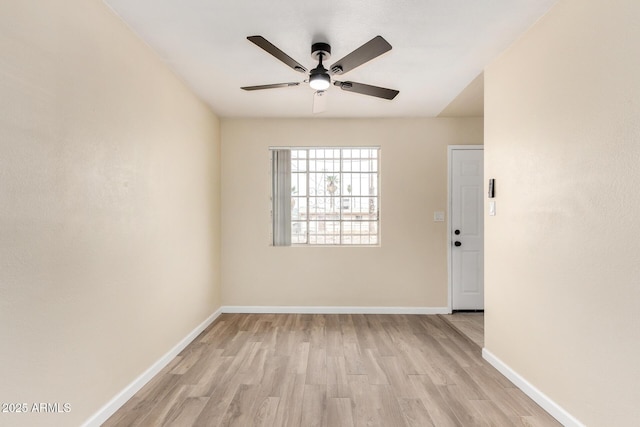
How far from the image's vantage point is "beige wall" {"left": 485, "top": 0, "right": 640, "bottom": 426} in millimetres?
1560

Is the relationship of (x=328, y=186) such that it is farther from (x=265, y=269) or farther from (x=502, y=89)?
(x=502, y=89)

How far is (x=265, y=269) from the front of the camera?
430 cm

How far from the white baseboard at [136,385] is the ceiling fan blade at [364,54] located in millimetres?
2647

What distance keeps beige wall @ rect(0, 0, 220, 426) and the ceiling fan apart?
94 cm

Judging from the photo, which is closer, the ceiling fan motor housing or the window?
the ceiling fan motor housing

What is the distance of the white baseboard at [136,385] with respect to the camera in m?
1.94

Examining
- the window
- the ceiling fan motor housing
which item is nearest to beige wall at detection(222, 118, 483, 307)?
the window

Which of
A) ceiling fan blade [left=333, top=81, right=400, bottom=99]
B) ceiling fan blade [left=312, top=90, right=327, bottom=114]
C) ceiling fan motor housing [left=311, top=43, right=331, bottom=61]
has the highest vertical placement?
ceiling fan motor housing [left=311, top=43, right=331, bottom=61]

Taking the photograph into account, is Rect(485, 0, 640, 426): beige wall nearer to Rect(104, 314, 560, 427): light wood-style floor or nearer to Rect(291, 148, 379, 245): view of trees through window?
Rect(104, 314, 560, 427): light wood-style floor

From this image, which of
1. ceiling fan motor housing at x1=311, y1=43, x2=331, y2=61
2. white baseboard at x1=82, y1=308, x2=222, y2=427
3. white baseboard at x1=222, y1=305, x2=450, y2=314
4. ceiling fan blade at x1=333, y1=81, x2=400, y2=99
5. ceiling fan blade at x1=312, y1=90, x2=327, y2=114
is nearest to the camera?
white baseboard at x1=82, y1=308, x2=222, y2=427

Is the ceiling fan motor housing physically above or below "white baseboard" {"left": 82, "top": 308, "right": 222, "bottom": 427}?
above

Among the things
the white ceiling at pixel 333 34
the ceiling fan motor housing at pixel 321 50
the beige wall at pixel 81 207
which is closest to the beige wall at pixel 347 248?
the white ceiling at pixel 333 34

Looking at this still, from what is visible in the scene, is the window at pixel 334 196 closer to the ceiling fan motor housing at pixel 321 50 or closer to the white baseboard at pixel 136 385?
the white baseboard at pixel 136 385

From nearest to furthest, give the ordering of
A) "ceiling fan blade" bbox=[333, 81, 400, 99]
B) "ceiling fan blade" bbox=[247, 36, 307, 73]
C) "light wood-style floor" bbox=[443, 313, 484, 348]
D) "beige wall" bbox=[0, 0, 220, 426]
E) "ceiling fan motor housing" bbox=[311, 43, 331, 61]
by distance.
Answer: "beige wall" bbox=[0, 0, 220, 426] < "ceiling fan blade" bbox=[247, 36, 307, 73] < "ceiling fan motor housing" bbox=[311, 43, 331, 61] < "ceiling fan blade" bbox=[333, 81, 400, 99] < "light wood-style floor" bbox=[443, 313, 484, 348]
